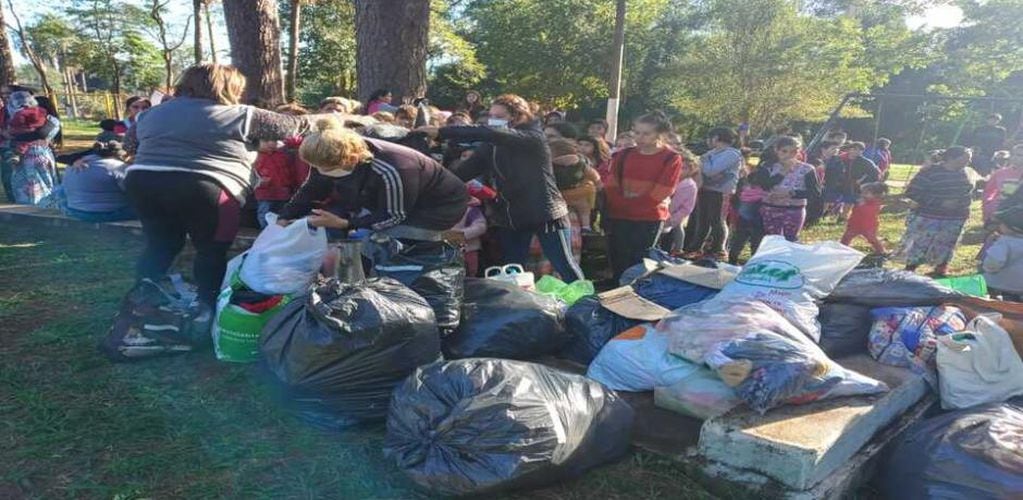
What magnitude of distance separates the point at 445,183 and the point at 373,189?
41cm

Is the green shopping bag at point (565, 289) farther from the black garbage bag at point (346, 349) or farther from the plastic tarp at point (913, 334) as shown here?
the plastic tarp at point (913, 334)

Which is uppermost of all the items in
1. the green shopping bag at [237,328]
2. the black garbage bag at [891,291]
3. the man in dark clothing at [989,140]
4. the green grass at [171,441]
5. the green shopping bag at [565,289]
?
the man in dark clothing at [989,140]

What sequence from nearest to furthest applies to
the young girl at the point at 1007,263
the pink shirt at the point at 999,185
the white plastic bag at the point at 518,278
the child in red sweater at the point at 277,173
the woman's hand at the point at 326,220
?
the woman's hand at the point at 326,220, the white plastic bag at the point at 518,278, the young girl at the point at 1007,263, the child in red sweater at the point at 277,173, the pink shirt at the point at 999,185

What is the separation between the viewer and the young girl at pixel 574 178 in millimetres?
4875

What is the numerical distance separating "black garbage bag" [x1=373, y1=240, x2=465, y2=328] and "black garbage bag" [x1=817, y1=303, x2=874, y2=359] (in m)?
1.72

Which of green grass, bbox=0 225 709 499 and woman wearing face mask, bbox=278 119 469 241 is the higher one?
woman wearing face mask, bbox=278 119 469 241

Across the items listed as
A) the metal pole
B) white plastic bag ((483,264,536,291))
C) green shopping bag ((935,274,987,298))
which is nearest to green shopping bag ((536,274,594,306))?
white plastic bag ((483,264,536,291))

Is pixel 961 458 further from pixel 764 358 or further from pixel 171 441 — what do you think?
pixel 171 441

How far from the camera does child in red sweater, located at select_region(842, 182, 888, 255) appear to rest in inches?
259

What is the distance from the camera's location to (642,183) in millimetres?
4590

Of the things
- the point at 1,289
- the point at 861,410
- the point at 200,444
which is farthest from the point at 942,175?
the point at 1,289

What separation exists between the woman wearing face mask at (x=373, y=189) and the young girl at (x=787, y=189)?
10.7ft

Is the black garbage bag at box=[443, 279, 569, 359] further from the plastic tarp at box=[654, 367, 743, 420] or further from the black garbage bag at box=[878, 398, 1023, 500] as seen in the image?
the black garbage bag at box=[878, 398, 1023, 500]

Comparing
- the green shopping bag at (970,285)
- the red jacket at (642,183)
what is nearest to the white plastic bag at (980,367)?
the green shopping bag at (970,285)
